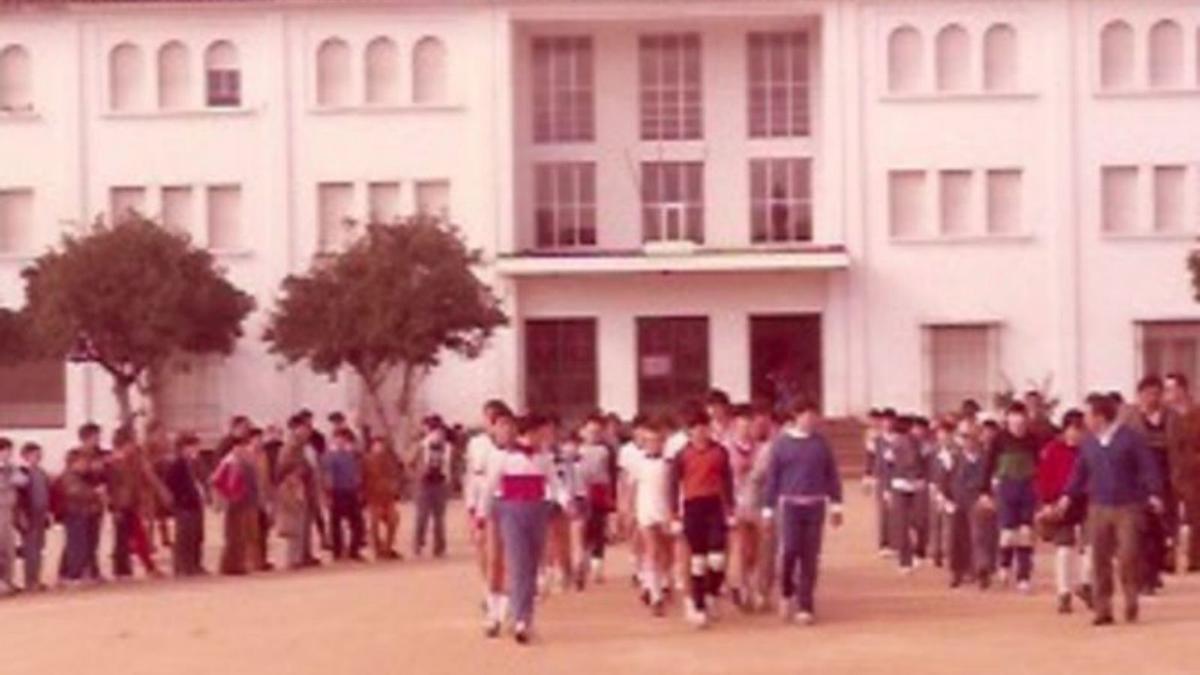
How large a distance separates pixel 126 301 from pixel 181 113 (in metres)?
8.63

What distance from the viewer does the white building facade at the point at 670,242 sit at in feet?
225

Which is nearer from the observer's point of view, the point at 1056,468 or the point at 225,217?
the point at 1056,468

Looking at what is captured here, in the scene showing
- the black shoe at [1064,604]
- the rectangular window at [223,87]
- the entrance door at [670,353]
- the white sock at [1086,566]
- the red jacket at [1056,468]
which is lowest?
the black shoe at [1064,604]

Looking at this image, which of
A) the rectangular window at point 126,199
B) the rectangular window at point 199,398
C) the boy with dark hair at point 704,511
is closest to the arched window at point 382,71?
the rectangular window at point 126,199

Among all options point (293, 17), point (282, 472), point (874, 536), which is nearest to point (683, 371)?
point (293, 17)

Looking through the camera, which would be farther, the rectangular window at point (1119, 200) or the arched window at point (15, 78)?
the arched window at point (15, 78)

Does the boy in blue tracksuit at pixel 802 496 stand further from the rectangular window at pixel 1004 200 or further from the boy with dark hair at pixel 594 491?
the rectangular window at pixel 1004 200

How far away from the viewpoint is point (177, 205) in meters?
69.1

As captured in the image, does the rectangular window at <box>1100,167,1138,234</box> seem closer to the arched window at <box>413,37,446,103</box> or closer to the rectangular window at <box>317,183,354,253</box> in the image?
the arched window at <box>413,37,446,103</box>

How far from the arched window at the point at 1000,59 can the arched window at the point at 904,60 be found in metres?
1.56

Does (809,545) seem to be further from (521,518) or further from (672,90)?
(672,90)

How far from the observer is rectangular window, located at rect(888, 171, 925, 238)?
69.2 m

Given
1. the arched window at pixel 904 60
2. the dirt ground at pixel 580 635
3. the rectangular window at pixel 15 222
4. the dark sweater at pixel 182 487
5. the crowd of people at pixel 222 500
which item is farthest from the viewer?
the rectangular window at pixel 15 222

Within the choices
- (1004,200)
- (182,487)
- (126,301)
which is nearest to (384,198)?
(126,301)
